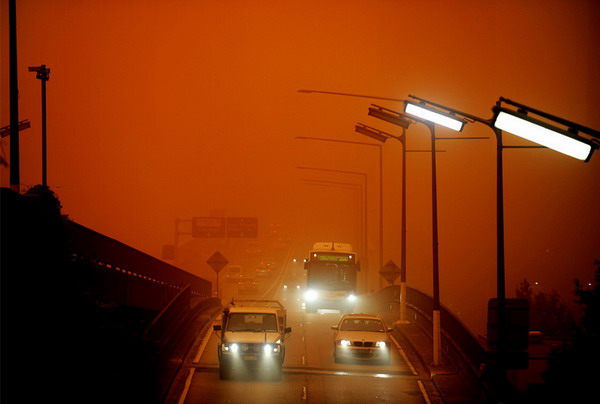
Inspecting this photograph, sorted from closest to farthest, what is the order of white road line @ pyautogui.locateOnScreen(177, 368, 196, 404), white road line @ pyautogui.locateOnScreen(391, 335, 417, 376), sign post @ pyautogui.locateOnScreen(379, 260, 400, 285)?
white road line @ pyautogui.locateOnScreen(177, 368, 196, 404)
white road line @ pyautogui.locateOnScreen(391, 335, 417, 376)
sign post @ pyautogui.locateOnScreen(379, 260, 400, 285)

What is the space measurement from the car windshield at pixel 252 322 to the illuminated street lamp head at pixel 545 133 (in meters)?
15.3

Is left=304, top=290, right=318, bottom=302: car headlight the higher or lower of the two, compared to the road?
higher

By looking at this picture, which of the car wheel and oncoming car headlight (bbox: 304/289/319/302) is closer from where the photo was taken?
the car wheel

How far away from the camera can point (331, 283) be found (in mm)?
46094

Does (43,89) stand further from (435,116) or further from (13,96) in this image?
(435,116)

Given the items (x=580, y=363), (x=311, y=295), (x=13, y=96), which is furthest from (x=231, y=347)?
(x=311, y=295)

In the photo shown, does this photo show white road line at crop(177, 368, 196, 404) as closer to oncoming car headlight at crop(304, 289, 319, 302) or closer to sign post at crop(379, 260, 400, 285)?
oncoming car headlight at crop(304, 289, 319, 302)

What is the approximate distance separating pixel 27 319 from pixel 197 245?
152 meters

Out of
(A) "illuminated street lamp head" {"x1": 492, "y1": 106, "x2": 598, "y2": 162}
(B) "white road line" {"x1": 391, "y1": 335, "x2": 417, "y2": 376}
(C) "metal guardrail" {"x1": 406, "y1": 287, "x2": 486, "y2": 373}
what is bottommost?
(B) "white road line" {"x1": 391, "y1": 335, "x2": 417, "y2": 376}

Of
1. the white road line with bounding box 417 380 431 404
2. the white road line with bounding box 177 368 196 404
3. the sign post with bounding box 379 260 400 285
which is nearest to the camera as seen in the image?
the white road line with bounding box 177 368 196 404

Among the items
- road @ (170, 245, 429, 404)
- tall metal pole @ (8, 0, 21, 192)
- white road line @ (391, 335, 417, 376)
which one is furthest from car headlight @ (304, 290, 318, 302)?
tall metal pole @ (8, 0, 21, 192)

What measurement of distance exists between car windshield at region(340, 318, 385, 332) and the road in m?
1.30

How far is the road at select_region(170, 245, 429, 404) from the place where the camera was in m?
A: 23.4

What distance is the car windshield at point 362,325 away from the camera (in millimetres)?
29688
